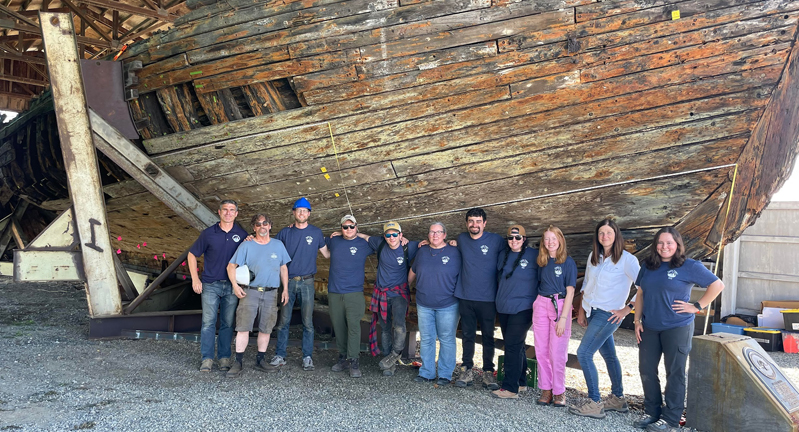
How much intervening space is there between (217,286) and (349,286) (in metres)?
1.07

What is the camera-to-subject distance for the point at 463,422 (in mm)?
3379

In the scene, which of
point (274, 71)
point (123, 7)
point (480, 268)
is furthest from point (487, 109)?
point (123, 7)

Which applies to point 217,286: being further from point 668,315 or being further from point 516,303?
point 668,315

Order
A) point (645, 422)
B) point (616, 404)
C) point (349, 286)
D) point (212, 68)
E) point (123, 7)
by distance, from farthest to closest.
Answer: point (123, 7)
point (212, 68)
point (349, 286)
point (616, 404)
point (645, 422)

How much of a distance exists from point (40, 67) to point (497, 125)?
61.8 feet

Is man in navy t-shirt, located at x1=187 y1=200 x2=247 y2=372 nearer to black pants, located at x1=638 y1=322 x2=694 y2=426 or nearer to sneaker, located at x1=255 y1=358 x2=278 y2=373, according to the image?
sneaker, located at x1=255 y1=358 x2=278 y2=373

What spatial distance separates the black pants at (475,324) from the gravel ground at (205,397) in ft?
0.84

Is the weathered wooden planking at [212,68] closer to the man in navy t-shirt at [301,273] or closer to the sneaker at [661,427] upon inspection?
the man in navy t-shirt at [301,273]

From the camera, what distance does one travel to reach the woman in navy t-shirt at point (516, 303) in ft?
12.8

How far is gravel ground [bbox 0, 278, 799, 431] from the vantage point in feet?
10.4

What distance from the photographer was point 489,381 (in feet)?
13.7

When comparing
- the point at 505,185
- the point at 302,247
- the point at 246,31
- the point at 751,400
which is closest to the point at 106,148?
the point at 246,31

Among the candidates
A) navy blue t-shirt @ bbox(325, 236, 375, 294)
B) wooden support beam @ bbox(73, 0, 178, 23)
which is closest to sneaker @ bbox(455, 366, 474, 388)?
navy blue t-shirt @ bbox(325, 236, 375, 294)

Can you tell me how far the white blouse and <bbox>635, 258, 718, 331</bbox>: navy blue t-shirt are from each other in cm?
23
